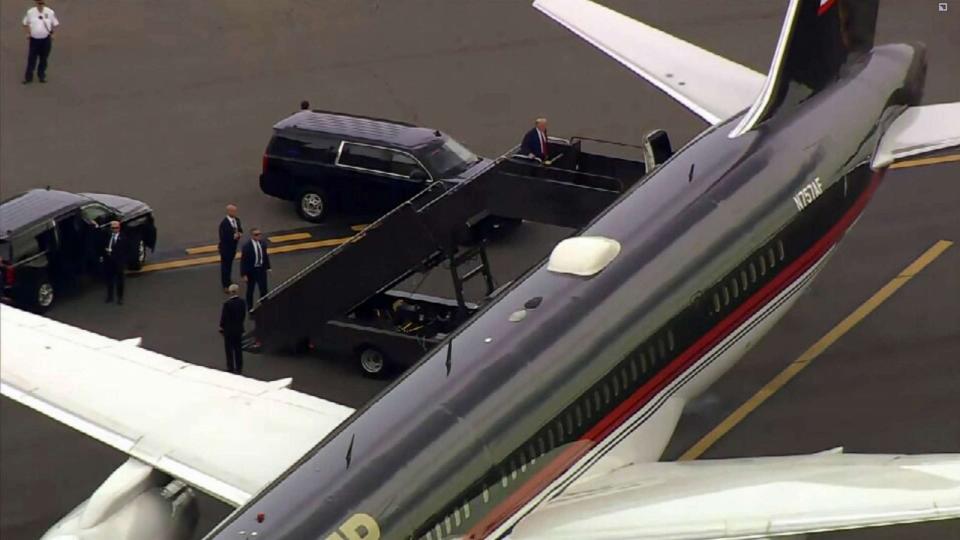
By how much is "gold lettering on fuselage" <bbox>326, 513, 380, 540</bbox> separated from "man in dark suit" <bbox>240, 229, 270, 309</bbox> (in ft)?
46.5

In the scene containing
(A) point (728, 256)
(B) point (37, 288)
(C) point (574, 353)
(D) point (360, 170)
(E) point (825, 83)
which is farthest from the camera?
Answer: (D) point (360, 170)

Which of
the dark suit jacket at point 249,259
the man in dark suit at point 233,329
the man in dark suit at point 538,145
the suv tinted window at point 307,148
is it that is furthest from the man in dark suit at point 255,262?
the man in dark suit at point 538,145

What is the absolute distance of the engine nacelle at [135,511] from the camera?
22.6 m

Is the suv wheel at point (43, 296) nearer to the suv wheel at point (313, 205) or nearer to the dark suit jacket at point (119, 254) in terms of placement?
the dark suit jacket at point (119, 254)

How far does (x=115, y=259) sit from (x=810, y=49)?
15888mm

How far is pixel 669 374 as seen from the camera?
2450cm

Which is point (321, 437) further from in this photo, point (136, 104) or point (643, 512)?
point (136, 104)

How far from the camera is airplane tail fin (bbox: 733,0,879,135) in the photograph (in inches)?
1126

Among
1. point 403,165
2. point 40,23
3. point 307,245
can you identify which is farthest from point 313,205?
point 40,23

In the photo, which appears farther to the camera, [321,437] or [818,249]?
[818,249]

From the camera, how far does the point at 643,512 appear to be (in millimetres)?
21922

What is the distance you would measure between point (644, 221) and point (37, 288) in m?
15.8

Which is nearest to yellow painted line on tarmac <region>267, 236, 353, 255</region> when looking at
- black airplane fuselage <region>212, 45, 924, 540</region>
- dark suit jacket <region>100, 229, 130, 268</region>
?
dark suit jacket <region>100, 229, 130, 268</region>

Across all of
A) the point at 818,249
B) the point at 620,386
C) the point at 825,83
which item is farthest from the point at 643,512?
the point at 825,83
